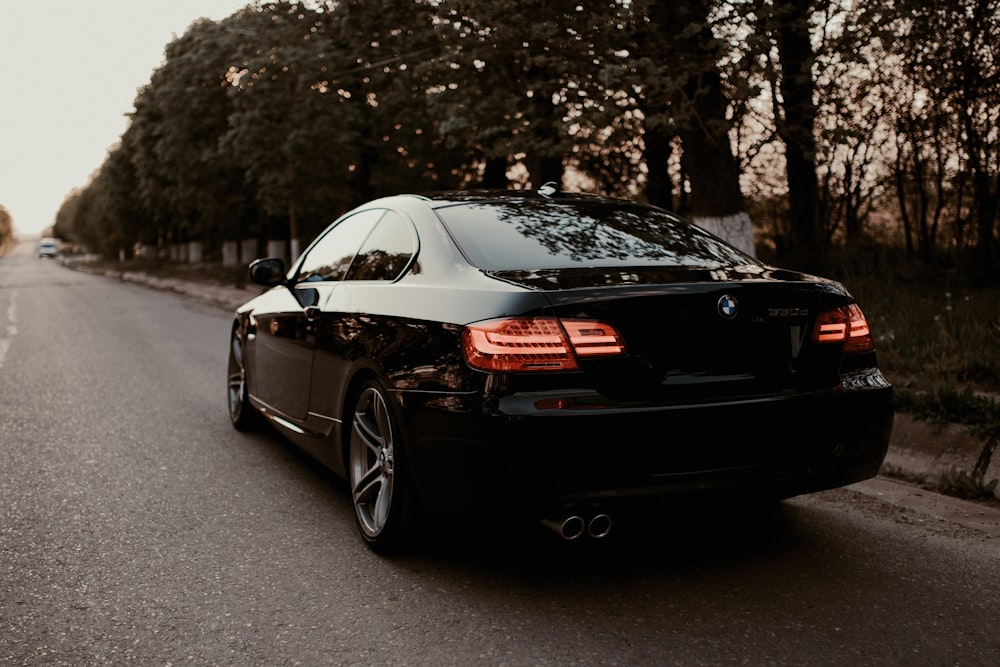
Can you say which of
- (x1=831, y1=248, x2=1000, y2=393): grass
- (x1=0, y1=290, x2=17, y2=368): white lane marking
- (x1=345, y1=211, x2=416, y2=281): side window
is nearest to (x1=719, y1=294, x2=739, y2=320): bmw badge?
(x1=345, y1=211, x2=416, y2=281): side window

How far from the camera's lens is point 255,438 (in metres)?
6.45

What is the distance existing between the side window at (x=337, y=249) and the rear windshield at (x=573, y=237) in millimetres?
760

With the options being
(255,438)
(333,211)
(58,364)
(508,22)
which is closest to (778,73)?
(508,22)

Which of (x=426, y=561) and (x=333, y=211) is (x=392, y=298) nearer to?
(x=426, y=561)

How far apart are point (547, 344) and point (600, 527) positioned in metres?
0.67

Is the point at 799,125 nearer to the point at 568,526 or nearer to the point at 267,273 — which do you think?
the point at 267,273

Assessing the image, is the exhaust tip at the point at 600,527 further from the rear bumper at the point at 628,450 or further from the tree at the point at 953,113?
the tree at the point at 953,113

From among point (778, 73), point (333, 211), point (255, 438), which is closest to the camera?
point (255, 438)

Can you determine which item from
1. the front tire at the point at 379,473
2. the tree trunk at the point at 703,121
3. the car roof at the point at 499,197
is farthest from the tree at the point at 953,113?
the front tire at the point at 379,473

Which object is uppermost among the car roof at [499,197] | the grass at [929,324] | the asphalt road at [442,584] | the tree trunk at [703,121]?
the tree trunk at [703,121]

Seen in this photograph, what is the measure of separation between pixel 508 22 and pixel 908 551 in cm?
778

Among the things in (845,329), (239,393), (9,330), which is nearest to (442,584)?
(845,329)

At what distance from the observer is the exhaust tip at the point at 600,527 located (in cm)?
330

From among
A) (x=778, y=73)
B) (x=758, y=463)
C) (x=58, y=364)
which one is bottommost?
(x=58, y=364)
